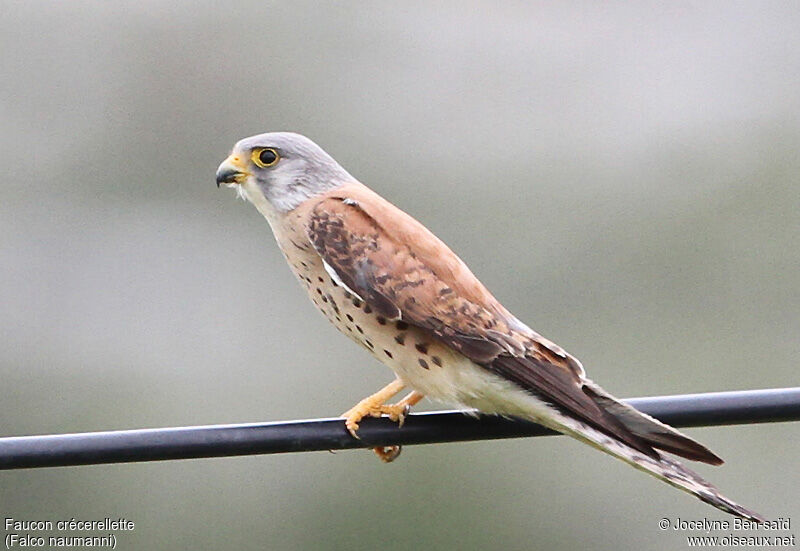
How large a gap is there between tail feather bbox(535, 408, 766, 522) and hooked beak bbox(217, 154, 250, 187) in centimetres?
115

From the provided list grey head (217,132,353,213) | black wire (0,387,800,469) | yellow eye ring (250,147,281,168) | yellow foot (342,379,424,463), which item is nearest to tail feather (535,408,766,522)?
black wire (0,387,800,469)

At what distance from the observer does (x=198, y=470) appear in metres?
6.14

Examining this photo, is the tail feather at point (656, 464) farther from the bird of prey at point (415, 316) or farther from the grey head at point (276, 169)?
the grey head at point (276, 169)

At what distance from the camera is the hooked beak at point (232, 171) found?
3678 mm

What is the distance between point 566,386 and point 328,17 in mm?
9035

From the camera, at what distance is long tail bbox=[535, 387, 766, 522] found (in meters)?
2.71

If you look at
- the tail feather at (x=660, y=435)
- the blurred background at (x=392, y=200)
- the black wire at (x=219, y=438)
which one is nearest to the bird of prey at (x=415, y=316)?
the tail feather at (x=660, y=435)

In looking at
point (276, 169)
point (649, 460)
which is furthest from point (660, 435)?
point (276, 169)

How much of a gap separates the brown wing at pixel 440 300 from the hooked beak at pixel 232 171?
27cm

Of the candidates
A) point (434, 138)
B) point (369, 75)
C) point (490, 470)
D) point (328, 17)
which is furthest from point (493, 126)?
point (490, 470)

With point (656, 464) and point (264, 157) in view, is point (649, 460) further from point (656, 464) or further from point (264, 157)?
point (264, 157)

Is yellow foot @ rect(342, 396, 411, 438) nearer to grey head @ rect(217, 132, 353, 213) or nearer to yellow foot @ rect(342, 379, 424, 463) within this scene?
yellow foot @ rect(342, 379, 424, 463)

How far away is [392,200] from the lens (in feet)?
25.6

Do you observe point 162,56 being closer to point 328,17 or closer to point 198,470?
point 328,17
